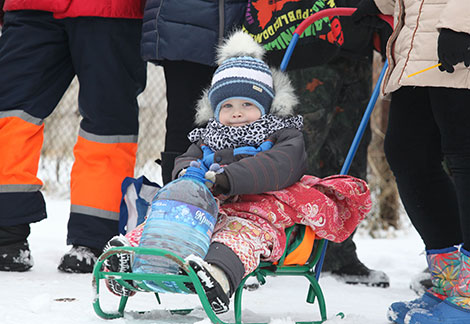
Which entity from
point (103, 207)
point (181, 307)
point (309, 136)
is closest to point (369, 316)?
point (181, 307)

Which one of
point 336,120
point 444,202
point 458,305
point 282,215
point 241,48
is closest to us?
point 458,305

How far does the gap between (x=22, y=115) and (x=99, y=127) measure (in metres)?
0.34

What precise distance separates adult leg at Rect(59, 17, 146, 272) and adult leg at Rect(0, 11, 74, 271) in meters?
0.13

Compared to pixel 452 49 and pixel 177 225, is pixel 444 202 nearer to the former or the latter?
pixel 452 49

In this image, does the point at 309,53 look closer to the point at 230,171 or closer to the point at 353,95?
the point at 353,95

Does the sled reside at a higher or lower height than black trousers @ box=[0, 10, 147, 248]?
lower

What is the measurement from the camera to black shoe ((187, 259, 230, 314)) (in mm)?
1760

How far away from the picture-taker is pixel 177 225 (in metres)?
1.90

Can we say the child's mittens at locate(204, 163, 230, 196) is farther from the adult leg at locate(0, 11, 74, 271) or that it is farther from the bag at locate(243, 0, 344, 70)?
the adult leg at locate(0, 11, 74, 271)

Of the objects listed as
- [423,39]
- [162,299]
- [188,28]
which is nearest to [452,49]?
[423,39]

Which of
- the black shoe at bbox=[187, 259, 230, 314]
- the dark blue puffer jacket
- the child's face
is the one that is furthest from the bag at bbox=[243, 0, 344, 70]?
the black shoe at bbox=[187, 259, 230, 314]

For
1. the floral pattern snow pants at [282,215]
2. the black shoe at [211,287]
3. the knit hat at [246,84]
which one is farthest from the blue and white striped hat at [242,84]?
the black shoe at [211,287]

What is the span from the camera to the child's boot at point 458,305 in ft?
6.52

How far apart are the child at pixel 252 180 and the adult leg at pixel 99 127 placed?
73cm
